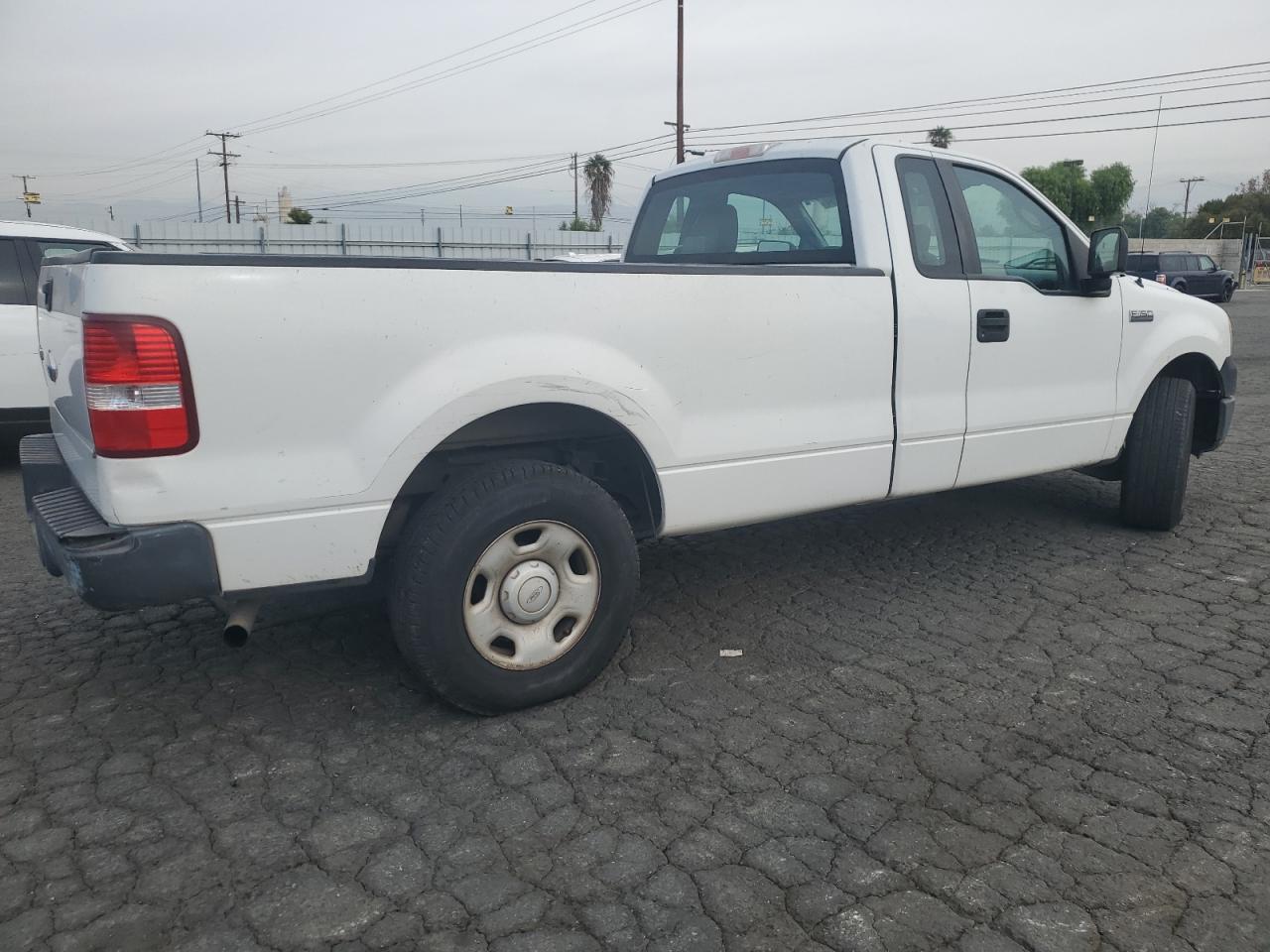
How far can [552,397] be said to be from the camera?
3275 mm

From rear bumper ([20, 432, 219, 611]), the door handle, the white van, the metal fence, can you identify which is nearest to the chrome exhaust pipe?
rear bumper ([20, 432, 219, 611])

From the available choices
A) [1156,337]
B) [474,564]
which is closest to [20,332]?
[474,564]

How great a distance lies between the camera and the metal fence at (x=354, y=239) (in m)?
23.0

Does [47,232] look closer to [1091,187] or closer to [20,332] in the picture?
[20,332]

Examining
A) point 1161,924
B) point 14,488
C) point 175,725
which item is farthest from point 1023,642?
point 14,488

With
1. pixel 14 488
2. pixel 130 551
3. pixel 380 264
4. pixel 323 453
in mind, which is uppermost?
pixel 380 264

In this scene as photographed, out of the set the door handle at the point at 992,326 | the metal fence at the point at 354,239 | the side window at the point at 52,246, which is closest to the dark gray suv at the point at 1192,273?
the metal fence at the point at 354,239

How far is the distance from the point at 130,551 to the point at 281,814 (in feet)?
2.74

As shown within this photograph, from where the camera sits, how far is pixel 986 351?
4469 mm

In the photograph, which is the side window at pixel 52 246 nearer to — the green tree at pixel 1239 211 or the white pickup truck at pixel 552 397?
the white pickup truck at pixel 552 397

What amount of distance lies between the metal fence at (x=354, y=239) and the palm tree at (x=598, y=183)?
3767 cm

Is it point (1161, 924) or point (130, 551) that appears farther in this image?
point (130, 551)

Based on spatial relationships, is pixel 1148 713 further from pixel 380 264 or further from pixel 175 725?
pixel 175 725

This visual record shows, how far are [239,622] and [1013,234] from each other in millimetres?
3790
